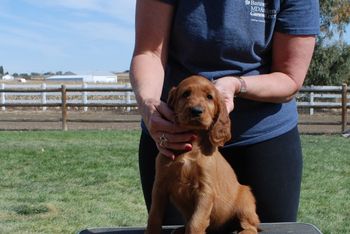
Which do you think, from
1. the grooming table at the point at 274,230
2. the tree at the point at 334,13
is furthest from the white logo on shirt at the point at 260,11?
the tree at the point at 334,13

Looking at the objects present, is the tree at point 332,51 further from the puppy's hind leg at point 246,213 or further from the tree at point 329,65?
the puppy's hind leg at point 246,213

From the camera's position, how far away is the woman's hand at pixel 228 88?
7.91 ft

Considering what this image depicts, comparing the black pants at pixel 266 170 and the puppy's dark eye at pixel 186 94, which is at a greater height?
the puppy's dark eye at pixel 186 94

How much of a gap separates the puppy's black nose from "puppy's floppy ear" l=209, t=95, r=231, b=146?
116 mm

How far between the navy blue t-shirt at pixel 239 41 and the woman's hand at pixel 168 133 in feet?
1.57

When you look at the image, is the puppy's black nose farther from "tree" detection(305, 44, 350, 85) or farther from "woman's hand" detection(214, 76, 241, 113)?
"tree" detection(305, 44, 350, 85)

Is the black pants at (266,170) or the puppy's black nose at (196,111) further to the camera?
the black pants at (266,170)

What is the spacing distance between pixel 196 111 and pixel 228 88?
0.31 m

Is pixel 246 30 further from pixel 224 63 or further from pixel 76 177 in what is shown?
pixel 76 177

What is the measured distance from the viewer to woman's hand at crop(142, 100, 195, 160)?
2.33m

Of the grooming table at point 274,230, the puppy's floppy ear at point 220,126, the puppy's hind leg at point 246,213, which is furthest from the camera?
the grooming table at point 274,230

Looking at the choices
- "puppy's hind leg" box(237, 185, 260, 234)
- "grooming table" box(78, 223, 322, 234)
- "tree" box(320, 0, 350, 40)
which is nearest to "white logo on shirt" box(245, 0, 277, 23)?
"puppy's hind leg" box(237, 185, 260, 234)

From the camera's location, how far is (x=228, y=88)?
248cm

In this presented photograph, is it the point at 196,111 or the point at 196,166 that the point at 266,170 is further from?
the point at 196,111
